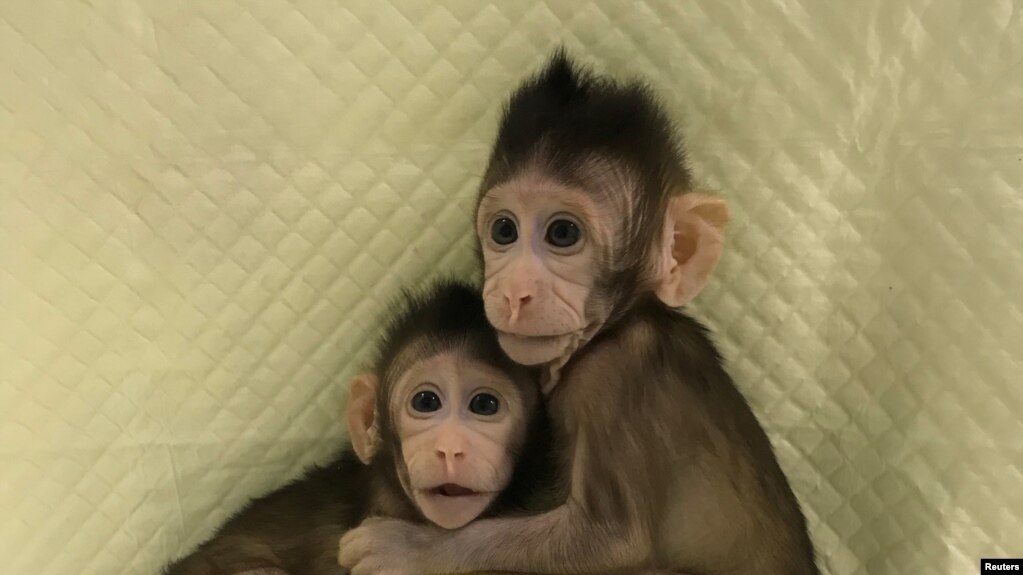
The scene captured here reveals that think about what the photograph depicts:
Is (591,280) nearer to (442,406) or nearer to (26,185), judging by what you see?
(442,406)

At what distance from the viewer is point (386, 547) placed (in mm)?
1438

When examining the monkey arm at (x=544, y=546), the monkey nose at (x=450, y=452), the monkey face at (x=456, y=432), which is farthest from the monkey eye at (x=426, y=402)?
the monkey arm at (x=544, y=546)

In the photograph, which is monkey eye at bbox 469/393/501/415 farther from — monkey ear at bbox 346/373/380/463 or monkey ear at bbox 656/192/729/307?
monkey ear at bbox 656/192/729/307

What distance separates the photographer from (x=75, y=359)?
5.48 ft

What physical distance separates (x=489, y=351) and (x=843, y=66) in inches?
32.1

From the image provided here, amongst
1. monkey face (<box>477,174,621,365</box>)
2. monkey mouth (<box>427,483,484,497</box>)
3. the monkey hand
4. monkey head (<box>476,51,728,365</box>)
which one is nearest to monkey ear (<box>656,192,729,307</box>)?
monkey head (<box>476,51,728,365</box>)

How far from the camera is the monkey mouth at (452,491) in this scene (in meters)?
1.46

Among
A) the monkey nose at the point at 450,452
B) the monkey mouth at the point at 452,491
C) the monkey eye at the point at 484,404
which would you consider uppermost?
the monkey eye at the point at 484,404

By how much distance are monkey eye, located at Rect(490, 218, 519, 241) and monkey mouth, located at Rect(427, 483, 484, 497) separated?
16.0 inches

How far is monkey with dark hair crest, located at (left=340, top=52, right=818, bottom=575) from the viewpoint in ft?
4.49

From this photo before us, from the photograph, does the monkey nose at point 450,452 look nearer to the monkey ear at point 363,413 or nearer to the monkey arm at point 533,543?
the monkey arm at point 533,543

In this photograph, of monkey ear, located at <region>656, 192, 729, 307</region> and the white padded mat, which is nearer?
monkey ear, located at <region>656, 192, 729, 307</region>

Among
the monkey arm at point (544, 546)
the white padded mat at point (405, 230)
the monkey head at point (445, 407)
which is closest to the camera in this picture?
the monkey arm at point (544, 546)

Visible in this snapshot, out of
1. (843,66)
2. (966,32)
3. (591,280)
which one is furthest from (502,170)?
(966,32)
